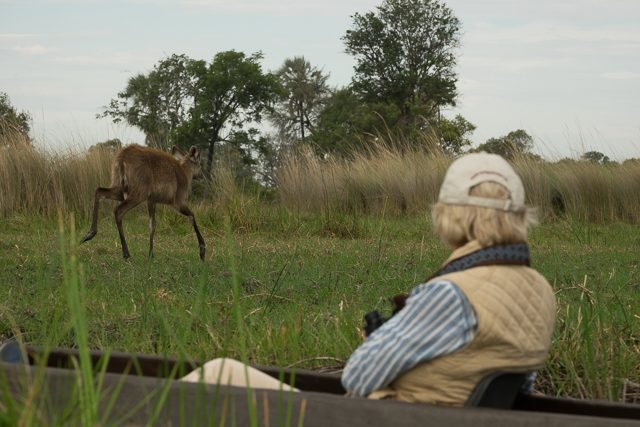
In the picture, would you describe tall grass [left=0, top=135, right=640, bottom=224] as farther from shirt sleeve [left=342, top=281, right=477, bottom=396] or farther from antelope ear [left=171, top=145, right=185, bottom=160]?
shirt sleeve [left=342, top=281, right=477, bottom=396]

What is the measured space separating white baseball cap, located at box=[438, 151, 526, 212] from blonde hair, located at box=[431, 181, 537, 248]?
0.05 feet

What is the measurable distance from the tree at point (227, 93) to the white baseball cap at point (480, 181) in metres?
58.0

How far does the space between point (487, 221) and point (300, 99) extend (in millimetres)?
70693

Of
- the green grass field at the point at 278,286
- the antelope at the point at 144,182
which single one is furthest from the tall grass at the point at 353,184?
the antelope at the point at 144,182

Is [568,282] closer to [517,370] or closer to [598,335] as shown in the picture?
[598,335]

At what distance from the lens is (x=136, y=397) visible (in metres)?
2.72

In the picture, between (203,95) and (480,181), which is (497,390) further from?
(203,95)

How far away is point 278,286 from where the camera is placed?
26.2 feet

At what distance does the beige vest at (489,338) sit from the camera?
2746mm

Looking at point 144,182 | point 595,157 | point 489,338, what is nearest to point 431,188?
point 595,157

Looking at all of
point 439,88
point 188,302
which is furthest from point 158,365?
point 439,88

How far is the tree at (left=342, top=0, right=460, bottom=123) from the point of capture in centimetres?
5909

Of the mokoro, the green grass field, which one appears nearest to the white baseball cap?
the mokoro

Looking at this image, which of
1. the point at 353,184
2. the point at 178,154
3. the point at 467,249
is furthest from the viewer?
the point at 353,184
